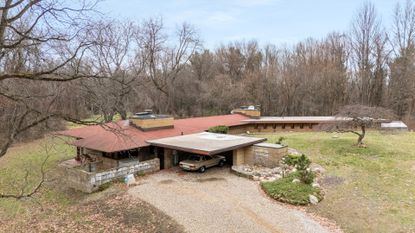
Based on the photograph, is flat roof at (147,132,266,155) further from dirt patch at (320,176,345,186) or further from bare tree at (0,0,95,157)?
bare tree at (0,0,95,157)

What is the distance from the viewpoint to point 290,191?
12.6 m

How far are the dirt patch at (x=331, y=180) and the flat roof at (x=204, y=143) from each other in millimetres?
4696

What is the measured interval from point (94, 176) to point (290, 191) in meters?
9.72

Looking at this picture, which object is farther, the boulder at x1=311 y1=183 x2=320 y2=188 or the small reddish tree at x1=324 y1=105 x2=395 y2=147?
the small reddish tree at x1=324 y1=105 x2=395 y2=147

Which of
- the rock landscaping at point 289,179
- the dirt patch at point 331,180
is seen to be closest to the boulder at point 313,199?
the rock landscaping at point 289,179

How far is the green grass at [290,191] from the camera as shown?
12070 millimetres

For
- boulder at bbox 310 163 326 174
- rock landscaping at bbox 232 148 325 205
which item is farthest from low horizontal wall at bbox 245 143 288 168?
boulder at bbox 310 163 326 174

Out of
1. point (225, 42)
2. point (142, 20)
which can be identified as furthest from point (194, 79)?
point (142, 20)

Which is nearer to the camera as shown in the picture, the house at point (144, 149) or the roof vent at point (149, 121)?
the house at point (144, 149)

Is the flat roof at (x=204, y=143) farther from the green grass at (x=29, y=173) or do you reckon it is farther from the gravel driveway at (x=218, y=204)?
the green grass at (x=29, y=173)

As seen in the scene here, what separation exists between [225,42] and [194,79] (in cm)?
913

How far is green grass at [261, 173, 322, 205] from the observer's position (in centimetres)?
1207

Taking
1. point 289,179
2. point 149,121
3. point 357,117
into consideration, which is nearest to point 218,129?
point 149,121

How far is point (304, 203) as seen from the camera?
39.0 feet
